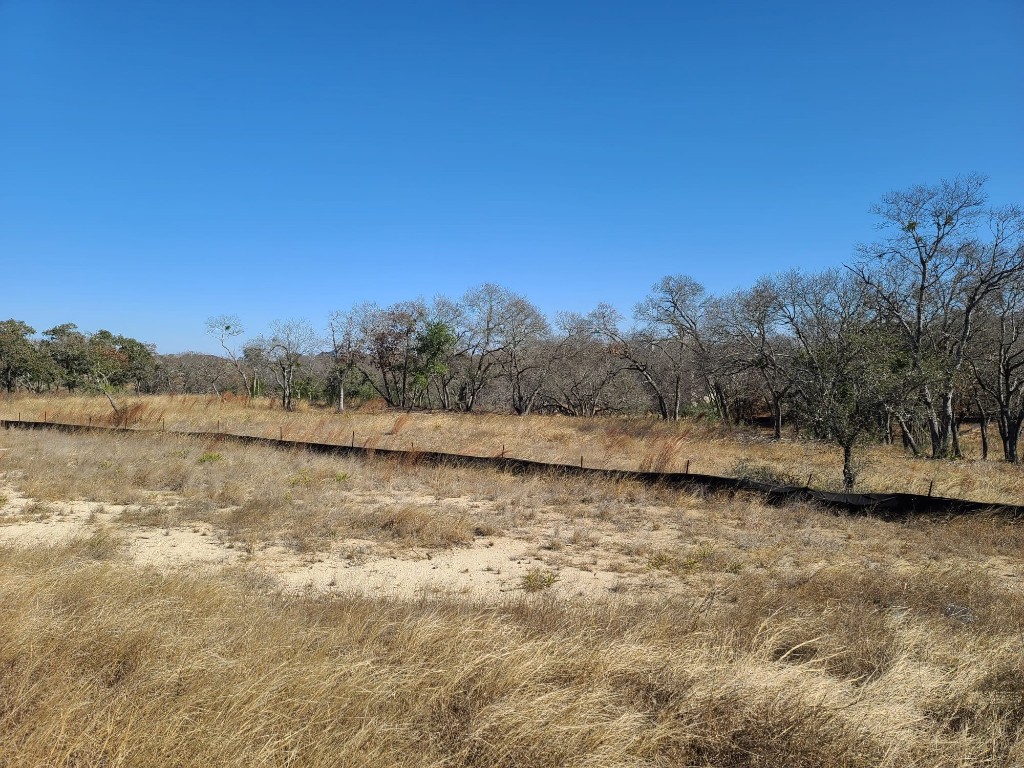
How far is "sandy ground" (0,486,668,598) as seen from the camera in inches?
259

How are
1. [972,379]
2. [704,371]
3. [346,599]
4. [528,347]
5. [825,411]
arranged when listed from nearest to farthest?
1. [346,599]
2. [825,411]
3. [972,379]
4. [704,371]
5. [528,347]

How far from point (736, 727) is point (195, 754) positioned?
264cm

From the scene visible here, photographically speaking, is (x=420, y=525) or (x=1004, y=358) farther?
(x=1004, y=358)

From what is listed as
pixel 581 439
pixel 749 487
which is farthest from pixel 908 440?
pixel 749 487

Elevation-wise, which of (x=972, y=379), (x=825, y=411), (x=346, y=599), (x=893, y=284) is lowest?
(x=346, y=599)

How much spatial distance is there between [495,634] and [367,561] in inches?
154

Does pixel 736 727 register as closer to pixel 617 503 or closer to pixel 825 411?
pixel 617 503

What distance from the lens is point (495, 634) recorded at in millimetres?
4039

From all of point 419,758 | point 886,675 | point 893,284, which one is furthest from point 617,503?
point 893,284

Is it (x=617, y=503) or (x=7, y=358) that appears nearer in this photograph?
(x=617, y=503)

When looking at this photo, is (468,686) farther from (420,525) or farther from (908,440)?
(908,440)

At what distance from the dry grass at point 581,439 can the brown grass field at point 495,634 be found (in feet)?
16.9

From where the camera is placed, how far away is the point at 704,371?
1115 inches

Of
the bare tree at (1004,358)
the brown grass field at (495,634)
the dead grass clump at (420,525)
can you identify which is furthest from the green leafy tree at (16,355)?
the bare tree at (1004,358)
